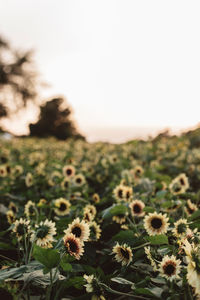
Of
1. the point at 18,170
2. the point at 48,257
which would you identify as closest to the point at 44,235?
the point at 48,257

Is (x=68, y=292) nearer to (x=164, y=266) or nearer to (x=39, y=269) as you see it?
(x=39, y=269)

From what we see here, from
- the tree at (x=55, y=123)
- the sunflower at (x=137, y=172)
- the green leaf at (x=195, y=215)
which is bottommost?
the green leaf at (x=195, y=215)

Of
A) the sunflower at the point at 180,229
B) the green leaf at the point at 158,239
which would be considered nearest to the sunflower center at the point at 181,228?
the sunflower at the point at 180,229

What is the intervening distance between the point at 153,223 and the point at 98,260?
399 millimetres

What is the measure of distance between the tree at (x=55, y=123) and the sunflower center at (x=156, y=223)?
2959 centimetres

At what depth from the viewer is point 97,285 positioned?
1449 millimetres

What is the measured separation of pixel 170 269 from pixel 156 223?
0.54 m

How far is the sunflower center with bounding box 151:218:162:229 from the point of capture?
76.6 inches

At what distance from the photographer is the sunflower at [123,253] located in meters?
1.68

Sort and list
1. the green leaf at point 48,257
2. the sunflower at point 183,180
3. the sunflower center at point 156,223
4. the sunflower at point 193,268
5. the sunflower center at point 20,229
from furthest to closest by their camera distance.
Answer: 1. the sunflower at point 183,180
2. the sunflower center at point 156,223
3. the sunflower center at point 20,229
4. the green leaf at point 48,257
5. the sunflower at point 193,268

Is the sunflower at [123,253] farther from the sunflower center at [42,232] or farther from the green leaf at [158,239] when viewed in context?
the sunflower center at [42,232]

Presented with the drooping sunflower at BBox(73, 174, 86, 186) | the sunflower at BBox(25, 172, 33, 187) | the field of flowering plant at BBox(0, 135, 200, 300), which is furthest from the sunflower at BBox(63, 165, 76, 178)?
the sunflower at BBox(25, 172, 33, 187)

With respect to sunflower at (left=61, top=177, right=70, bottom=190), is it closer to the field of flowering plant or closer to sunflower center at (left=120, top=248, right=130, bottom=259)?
the field of flowering plant

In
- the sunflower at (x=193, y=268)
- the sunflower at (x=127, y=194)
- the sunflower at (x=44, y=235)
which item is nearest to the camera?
the sunflower at (x=193, y=268)
